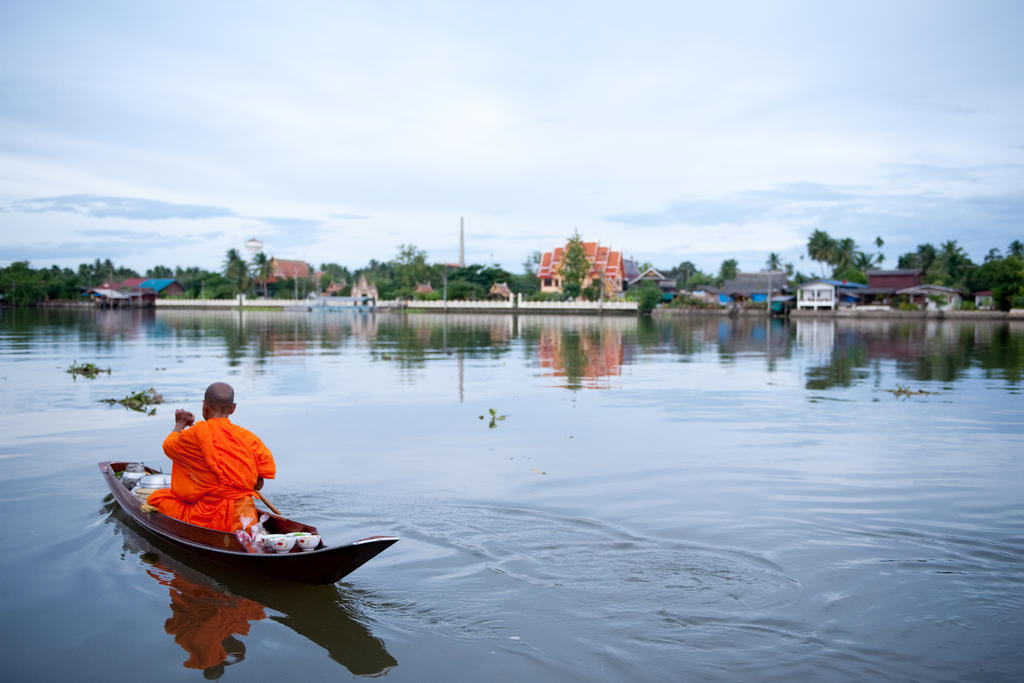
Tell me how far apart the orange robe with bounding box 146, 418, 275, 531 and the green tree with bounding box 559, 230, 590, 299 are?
68.6m

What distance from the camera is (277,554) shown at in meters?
4.90

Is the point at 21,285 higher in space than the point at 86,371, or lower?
higher

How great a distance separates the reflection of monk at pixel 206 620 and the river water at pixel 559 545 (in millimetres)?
20

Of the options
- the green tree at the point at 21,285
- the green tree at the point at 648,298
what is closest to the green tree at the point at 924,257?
the green tree at the point at 648,298

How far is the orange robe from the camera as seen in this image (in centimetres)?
518

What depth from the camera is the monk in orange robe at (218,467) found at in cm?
516

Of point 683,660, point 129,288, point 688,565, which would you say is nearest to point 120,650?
point 683,660

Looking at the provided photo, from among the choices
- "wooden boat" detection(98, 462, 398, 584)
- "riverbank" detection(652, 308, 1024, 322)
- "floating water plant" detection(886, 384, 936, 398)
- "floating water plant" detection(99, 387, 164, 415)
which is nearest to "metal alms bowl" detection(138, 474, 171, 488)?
A: "wooden boat" detection(98, 462, 398, 584)

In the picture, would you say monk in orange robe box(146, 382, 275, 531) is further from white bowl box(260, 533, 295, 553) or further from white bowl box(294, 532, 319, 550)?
white bowl box(294, 532, 319, 550)

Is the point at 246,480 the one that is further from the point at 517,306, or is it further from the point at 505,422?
the point at 517,306

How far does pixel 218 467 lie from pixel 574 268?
69.2 meters

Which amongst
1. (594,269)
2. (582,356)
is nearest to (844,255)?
(594,269)

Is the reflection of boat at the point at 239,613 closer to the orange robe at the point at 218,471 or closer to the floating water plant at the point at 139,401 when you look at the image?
the orange robe at the point at 218,471

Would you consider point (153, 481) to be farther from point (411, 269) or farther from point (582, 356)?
point (411, 269)
